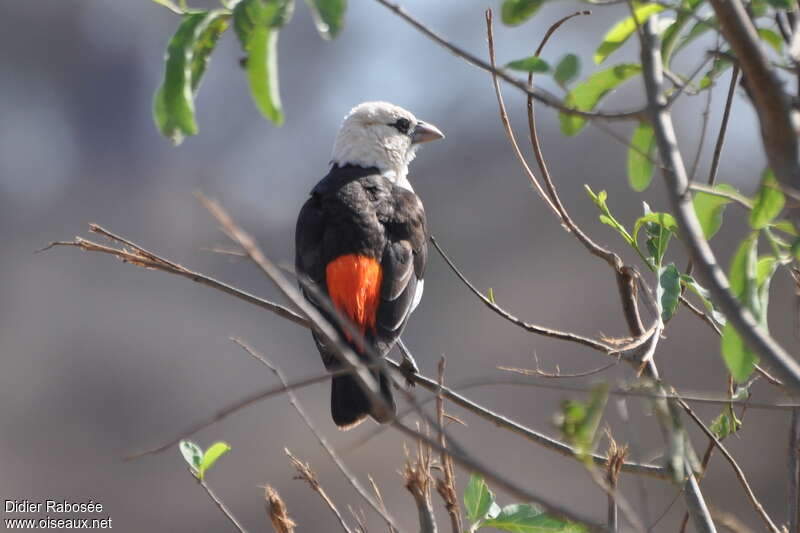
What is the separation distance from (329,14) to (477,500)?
118 centimetres

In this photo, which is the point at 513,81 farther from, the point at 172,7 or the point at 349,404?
the point at 349,404

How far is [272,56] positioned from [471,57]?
16.8 inches

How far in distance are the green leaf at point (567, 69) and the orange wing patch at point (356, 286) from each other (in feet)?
7.21

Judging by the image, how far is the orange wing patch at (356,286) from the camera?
396 centimetres

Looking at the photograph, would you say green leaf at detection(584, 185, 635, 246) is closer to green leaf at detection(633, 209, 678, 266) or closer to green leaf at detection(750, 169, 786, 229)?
green leaf at detection(633, 209, 678, 266)

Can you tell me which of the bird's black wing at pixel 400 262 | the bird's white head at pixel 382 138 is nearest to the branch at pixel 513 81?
the bird's black wing at pixel 400 262

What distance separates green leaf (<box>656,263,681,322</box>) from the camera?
7.20 feet

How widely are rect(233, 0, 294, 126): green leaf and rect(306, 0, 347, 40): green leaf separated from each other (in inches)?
1.6

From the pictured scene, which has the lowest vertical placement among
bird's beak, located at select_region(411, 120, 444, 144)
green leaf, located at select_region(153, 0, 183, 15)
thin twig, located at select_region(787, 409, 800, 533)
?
thin twig, located at select_region(787, 409, 800, 533)

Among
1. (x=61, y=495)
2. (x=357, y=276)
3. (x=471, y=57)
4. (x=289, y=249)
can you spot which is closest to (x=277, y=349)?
(x=289, y=249)

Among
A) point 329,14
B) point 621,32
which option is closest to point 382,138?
point 621,32

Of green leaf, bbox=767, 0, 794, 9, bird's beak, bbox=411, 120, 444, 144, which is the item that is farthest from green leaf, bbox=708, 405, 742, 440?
bird's beak, bbox=411, 120, 444, 144

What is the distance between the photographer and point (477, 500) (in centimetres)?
218

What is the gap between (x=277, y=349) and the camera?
13.5 metres
